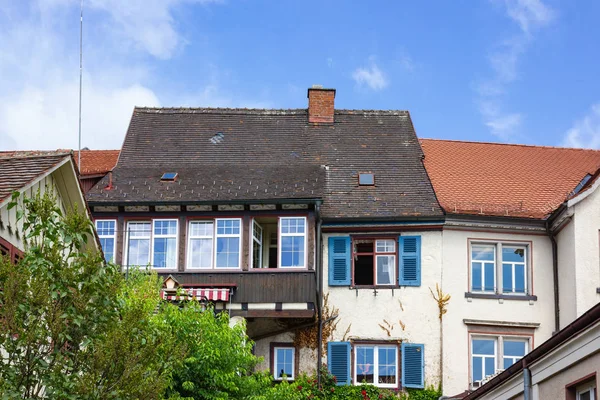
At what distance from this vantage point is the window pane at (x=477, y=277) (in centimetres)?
3519

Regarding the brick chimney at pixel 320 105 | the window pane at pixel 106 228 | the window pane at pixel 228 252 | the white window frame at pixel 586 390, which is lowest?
the white window frame at pixel 586 390

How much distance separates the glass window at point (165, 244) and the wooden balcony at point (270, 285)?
50.0 inches

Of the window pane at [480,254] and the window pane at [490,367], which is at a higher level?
the window pane at [480,254]

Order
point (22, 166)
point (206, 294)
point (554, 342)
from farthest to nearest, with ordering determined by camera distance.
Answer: point (206, 294), point (22, 166), point (554, 342)

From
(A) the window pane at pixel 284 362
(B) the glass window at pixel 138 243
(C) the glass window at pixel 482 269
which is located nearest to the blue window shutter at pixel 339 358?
(A) the window pane at pixel 284 362

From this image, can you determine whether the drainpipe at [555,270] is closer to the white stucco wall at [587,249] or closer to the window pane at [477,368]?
the white stucco wall at [587,249]

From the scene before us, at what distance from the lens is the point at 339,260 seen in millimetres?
35406

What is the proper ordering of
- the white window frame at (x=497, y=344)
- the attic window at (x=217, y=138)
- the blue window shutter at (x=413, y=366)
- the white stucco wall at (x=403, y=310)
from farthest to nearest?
the attic window at (x=217, y=138)
the white stucco wall at (x=403, y=310)
the white window frame at (x=497, y=344)
the blue window shutter at (x=413, y=366)

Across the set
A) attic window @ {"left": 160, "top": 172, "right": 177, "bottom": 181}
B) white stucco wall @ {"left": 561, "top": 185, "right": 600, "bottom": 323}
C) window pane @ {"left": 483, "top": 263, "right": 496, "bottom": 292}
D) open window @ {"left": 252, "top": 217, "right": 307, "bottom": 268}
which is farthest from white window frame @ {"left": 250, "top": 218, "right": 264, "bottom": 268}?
white stucco wall @ {"left": 561, "top": 185, "right": 600, "bottom": 323}

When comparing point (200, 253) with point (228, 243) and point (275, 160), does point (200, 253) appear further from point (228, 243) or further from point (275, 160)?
point (275, 160)

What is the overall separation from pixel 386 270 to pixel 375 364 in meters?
2.85

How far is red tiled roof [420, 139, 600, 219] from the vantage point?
118 feet

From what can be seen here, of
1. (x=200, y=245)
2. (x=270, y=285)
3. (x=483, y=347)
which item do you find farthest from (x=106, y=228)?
(x=483, y=347)

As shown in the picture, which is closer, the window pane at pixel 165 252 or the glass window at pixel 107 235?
the window pane at pixel 165 252
